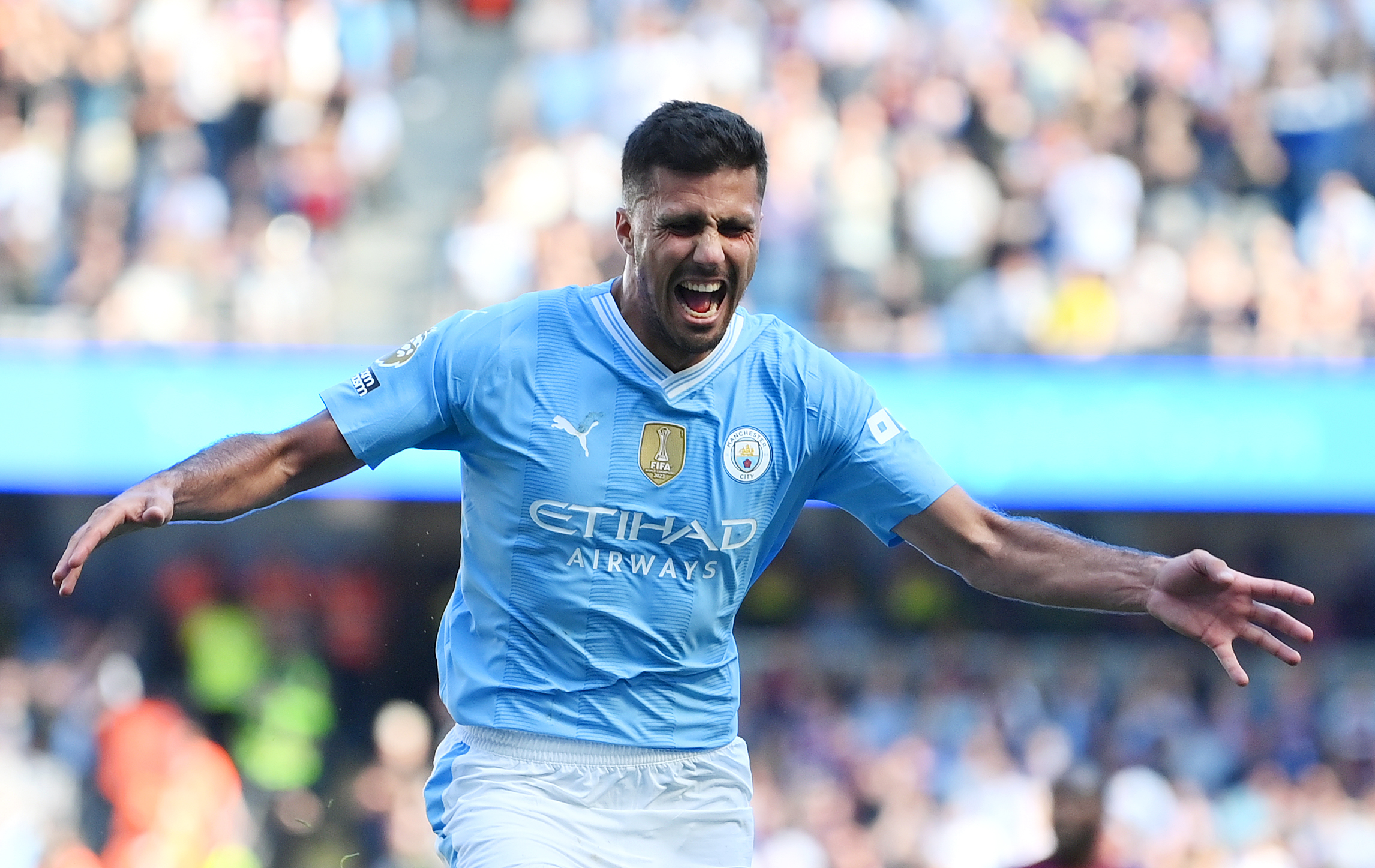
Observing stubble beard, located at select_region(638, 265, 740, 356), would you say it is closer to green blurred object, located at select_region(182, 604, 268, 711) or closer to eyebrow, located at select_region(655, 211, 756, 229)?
eyebrow, located at select_region(655, 211, 756, 229)

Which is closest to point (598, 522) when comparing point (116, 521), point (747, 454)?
point (747, 454)

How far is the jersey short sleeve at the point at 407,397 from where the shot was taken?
353 cm

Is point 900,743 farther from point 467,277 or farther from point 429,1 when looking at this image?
point 429,1

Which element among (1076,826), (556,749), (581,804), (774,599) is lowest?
(774,599)

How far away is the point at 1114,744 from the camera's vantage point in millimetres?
10266

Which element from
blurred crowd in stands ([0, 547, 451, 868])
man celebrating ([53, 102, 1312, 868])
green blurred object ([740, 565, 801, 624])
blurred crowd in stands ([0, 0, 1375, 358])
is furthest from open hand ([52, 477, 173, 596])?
green blurred object ([740, 565, 801, 624])

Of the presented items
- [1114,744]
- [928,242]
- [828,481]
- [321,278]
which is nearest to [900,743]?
[1114,744]

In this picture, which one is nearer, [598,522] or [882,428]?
[598,522]

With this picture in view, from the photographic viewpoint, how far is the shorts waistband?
353 cm

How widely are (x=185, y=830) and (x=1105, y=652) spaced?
20.2 ft

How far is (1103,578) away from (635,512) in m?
1.07

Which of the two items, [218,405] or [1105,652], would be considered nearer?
[218,405]

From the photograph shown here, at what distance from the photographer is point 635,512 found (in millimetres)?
3574

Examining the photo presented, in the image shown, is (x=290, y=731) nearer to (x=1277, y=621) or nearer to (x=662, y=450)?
(x=662, y=450)
